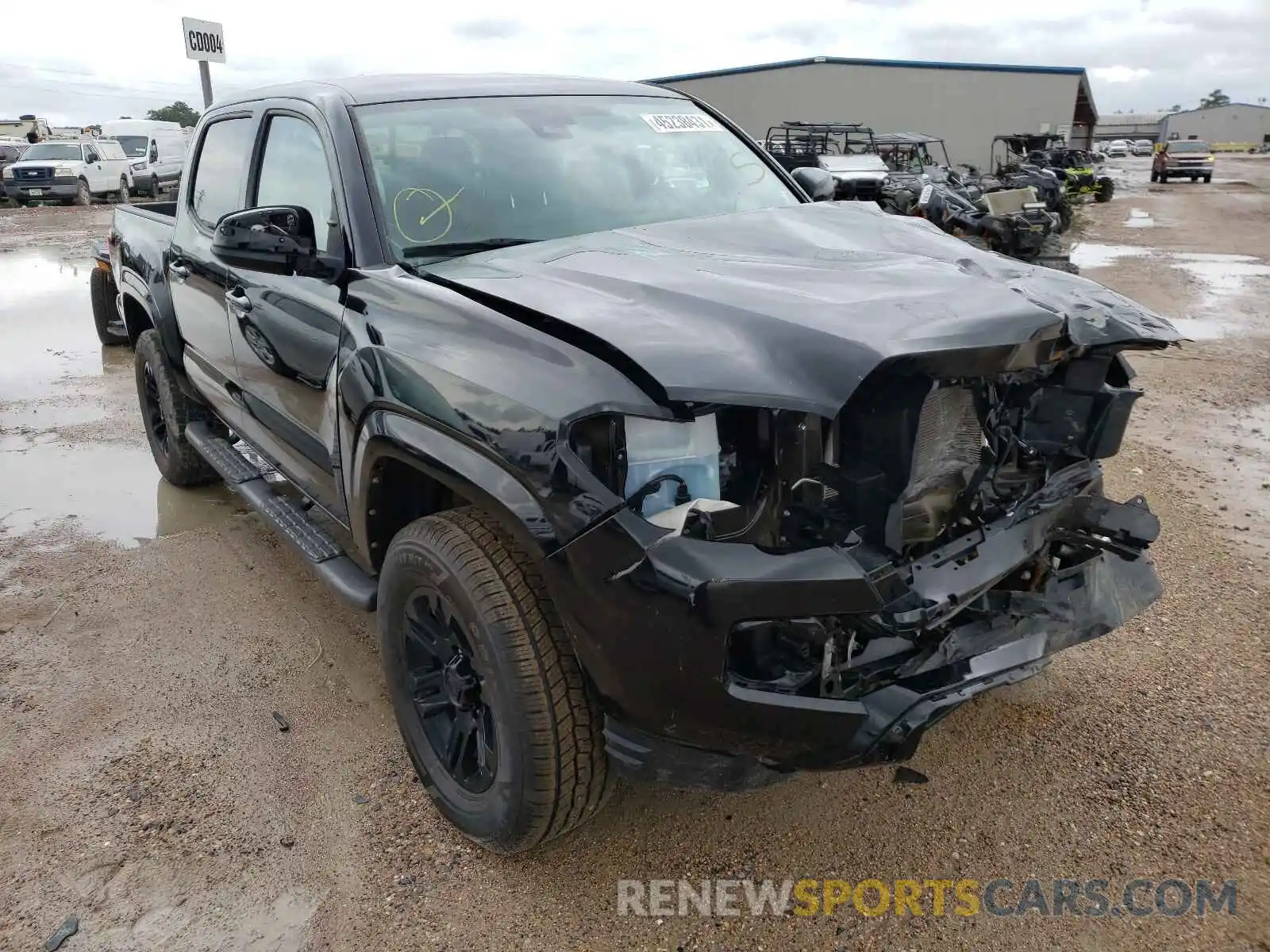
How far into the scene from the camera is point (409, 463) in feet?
7.63

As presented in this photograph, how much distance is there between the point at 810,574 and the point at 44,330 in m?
9.80

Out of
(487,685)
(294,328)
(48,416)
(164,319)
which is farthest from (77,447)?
(487,685)

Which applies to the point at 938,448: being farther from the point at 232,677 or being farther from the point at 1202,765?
the point at 232,677

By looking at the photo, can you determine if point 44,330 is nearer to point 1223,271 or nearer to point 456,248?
point 456,248

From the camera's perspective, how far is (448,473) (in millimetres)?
2188

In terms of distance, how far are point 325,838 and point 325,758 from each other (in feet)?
1.22

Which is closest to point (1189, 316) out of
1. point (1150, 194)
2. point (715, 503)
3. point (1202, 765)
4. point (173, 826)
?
point (1202, 765)

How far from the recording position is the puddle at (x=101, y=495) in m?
4.70

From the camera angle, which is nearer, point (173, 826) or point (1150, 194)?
point (173, 826)

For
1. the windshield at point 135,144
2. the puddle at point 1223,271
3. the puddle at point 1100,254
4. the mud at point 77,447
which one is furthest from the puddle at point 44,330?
the windshield at point 135,144


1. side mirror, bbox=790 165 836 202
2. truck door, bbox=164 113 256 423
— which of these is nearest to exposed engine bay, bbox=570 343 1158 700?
side mirror, bbox=790 165 836 202

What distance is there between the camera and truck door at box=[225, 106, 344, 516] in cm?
280

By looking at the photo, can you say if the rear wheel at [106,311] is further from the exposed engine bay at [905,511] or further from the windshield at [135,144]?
the windshield at [135,144]

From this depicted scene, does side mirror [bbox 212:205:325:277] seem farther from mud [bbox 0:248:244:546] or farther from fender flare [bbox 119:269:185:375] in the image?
mud [bbox 0:248:244:546]
